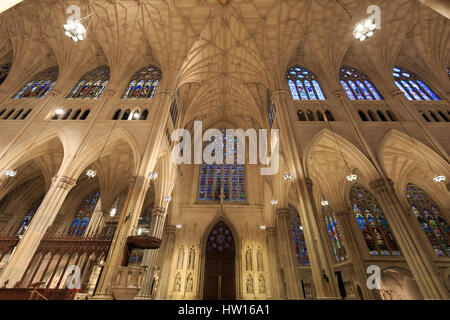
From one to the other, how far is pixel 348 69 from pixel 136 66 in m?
16.7

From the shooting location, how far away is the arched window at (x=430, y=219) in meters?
12.9

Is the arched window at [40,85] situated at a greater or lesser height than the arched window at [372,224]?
greater

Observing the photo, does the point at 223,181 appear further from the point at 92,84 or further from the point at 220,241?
the point at 92,84

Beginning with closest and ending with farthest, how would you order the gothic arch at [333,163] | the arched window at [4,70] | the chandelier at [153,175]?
1. the chandelier at [153,175]
2. the gothic arch at [333,163]
3. the arched window at [4,70]

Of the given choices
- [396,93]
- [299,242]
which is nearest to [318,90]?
[396,93]

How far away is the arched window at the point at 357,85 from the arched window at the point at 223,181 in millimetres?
11138

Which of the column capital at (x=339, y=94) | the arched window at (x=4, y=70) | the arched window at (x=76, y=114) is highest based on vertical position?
the arched window at (x=4, y=70)

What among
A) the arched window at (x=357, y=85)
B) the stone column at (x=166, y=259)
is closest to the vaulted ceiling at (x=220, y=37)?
the arched window at (x=357, y=85)

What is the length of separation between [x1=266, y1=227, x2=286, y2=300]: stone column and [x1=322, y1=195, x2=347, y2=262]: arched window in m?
4.40

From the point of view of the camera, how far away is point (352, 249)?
43.1 feet

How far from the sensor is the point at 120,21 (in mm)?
14648

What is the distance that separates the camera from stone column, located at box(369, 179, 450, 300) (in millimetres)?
7207

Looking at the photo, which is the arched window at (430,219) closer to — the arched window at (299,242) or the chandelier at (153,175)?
the arched window at (299,242)

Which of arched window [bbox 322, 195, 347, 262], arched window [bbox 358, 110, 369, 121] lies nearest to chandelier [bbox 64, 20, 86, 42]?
arched window [bbox 358, 110, 369, 121]
